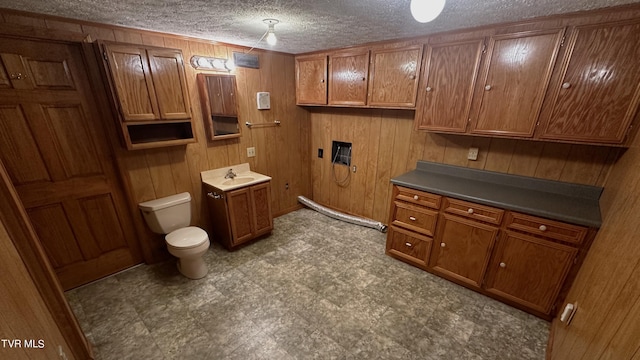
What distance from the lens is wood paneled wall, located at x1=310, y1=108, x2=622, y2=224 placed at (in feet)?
6.40

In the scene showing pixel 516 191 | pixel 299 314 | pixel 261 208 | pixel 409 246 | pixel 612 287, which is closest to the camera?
pixel 612 287

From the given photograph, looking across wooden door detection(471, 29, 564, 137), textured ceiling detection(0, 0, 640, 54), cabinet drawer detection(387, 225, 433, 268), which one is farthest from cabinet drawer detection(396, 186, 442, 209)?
textured ceiling detection(0, 0, 640, 54)

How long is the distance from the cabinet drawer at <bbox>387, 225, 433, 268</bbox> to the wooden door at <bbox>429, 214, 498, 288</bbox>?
9 centimetres

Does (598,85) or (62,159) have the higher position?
(598,85)

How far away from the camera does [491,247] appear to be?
2.02m

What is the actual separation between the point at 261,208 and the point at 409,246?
1.71m

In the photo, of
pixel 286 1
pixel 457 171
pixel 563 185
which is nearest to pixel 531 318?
pixel 563 185

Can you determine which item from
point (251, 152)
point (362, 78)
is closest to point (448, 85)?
point (362, 78)

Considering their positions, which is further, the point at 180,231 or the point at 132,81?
the point at 180,231

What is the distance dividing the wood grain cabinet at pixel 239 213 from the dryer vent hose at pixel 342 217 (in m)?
0.92

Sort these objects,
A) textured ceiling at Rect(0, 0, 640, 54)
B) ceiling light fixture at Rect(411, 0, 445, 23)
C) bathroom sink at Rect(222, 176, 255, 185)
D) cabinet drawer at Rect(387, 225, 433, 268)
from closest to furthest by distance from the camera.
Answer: ceiling light fixture at Rect(411, 0, 445, 23) < textured ceiling at Rect(0, 0, 640, 54) < cabinet drawer at Rect(387, 225, 433, 268) < bathroom sink at Rect(222, 176, 255, 185)

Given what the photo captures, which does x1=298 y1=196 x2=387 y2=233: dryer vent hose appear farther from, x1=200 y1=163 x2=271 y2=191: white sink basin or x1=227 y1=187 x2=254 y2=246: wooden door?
x1=227 y1=187 x2=254 y2=246: wooden door

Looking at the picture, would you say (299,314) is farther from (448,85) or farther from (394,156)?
(448,85)

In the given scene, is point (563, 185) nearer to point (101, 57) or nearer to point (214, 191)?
point (214, 191)
